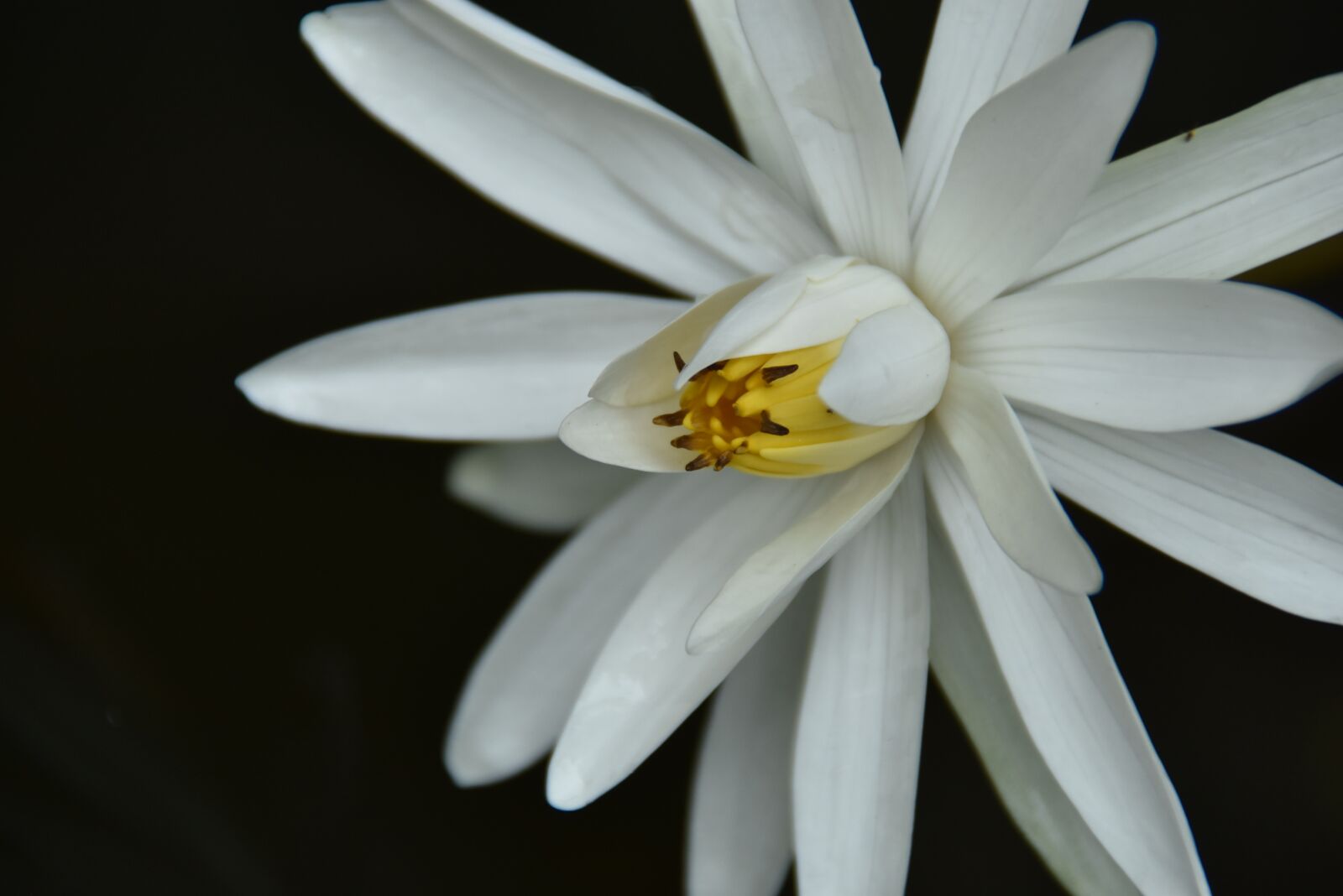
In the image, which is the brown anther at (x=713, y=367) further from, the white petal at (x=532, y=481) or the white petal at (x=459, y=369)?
the white petal at (x=532, y=481)

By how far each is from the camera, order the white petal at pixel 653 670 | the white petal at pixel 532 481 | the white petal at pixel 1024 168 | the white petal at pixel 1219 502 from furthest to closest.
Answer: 1. the white petal at pixel 532 481
2. the white petal at pixel 653 670
3. the white petal at pixel 1219 502
4. the white petal at pixel 1024 168

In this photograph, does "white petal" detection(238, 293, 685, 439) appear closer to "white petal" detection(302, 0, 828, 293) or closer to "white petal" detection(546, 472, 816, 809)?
"white petal" detection(302, 0, 828, 293)

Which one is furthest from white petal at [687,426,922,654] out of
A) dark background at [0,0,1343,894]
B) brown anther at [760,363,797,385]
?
dark background at [0,0,1343,894]

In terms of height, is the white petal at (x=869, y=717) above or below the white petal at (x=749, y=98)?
below

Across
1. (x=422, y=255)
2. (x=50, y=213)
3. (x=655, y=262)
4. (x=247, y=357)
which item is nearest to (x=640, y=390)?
(x=655, y=262)

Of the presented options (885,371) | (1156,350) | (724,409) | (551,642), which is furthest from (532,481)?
(1156,350)

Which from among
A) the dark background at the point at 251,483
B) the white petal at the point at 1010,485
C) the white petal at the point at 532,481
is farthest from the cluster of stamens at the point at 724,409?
the dark background at the point at 251,483
